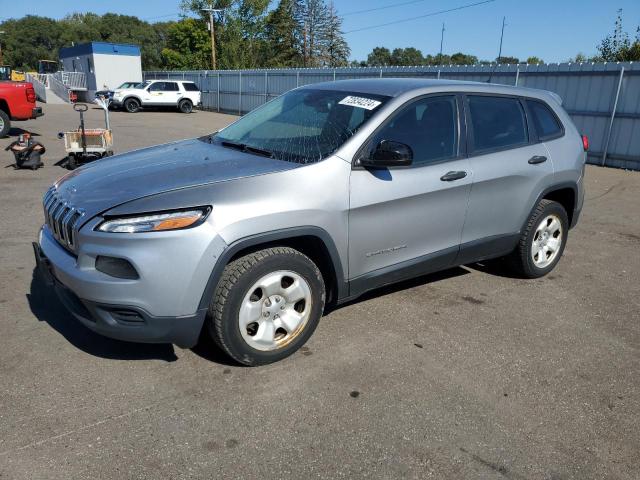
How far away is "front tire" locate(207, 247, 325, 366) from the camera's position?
288 centimetres

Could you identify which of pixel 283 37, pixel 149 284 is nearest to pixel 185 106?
pixel 149 284

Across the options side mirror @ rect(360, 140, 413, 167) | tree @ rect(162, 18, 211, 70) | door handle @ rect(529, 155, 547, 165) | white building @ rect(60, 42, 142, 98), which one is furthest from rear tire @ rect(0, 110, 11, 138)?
tree @ rect(162, 18, 211, 70)

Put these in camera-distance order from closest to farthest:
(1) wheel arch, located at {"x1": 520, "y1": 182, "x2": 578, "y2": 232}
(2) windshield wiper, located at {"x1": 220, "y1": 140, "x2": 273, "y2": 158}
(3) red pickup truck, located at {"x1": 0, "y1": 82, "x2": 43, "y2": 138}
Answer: (2) windshield wiper, located at {"x1": 220, "y1": 140, "x2": 273, "y2": 158} < (1) wheel arch, located at {"x1": 520, "y1": 182, "x2": 578, "y2": 232} < (3) red pickup truck, located at {"x1": 0, "y1": 82, "x2": 43, "y2": 138}

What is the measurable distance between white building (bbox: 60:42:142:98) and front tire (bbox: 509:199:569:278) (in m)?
36.4

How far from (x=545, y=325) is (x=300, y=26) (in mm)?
61124

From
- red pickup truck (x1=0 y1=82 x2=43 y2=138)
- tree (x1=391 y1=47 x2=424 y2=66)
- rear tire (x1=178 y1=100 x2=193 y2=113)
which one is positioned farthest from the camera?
tree (x1=391 y1=47 x2=424 y2=66)

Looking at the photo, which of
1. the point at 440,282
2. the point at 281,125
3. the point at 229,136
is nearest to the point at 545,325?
the point at 440,282

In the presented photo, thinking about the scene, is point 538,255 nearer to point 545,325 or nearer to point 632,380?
point 545,325

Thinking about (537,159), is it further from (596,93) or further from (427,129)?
(596,93)

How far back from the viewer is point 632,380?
3.21m

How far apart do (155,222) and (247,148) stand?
1.16 meters

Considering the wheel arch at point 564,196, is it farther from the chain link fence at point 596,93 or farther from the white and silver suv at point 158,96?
the white and silver suv at point 158,96

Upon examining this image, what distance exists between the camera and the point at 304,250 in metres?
3.27

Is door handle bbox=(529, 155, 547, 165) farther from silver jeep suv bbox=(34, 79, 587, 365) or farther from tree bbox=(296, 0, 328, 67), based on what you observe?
tree bbox=(296, 0, 328, 67)
